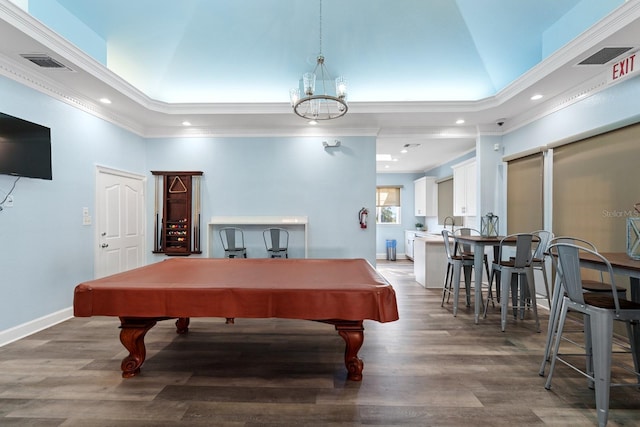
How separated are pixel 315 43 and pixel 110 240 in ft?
13.4

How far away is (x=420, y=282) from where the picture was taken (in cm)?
545

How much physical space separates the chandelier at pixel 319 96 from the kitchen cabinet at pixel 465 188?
3.25 metres

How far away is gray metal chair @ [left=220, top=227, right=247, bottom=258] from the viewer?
15.2 ft

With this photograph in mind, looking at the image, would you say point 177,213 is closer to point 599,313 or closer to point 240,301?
point 240,301

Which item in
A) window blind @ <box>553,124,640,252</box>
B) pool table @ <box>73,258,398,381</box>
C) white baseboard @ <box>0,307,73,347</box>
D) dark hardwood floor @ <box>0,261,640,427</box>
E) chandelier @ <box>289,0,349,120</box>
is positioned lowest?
dark hardwood floor @ <box>0,261,640,427</box>

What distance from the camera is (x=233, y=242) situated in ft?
15.4

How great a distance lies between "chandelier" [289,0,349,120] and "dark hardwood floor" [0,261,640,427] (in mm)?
2331

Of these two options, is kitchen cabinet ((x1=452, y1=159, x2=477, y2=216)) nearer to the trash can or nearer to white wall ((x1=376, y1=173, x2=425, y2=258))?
white wall ((x1=376, y1=173, x2=425, y2=258))

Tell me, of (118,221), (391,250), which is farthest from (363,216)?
(391,250)

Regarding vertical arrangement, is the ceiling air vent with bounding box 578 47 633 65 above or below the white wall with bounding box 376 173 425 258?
above

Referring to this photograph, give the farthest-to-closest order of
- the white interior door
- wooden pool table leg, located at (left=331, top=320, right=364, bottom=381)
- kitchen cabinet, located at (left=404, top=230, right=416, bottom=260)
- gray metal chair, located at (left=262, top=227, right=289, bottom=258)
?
kitchen cabinet, located at (left=404, top=230, right=416, bottom=260) → gray metal chair, located at (left=262, top=227, right=289, bottom=258) → the white interior door → wooden pool table leg, located at (left=331, top=320, right=364, bottom=381)

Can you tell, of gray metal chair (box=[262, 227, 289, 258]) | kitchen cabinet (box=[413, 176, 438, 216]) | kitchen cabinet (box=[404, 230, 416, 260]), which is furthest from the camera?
kitchen cabinet (box=[404, 230, 416, 260])

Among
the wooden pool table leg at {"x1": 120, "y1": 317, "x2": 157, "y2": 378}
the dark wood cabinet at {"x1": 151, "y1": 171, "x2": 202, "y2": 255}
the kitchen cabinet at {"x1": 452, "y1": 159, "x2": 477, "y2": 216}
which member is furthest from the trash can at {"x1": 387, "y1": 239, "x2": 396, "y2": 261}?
the wooden pool table leg at {"x1": 120, "y1": 317, "x2": 157, "y2": 378}

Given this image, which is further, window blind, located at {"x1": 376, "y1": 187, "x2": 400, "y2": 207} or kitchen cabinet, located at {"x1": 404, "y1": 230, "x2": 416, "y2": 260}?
window blind, located at {"x1": 376, "y1": 187, "x2": 400, "y2": 207}
